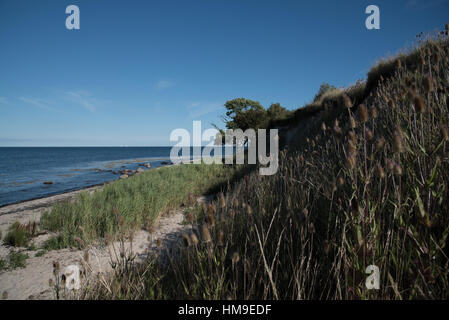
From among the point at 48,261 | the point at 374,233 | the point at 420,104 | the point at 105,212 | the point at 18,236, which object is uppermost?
the point at 420,104

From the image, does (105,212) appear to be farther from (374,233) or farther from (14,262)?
(374,233)

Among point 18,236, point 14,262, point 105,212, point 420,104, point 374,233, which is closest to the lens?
point 420,104

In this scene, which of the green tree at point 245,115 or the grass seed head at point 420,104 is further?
the green tree at point 245,115

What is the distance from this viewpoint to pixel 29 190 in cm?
1480

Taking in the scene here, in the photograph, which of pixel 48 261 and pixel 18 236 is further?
pixel 18 236

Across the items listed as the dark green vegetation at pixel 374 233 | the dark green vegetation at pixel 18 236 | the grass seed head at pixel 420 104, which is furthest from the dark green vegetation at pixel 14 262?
the grass seed head at pixel 420 104

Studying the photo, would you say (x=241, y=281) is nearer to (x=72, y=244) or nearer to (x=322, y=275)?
(x=322, y=275)

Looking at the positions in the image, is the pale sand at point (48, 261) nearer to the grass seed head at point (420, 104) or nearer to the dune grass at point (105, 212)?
the dune grass at point (105, 212)

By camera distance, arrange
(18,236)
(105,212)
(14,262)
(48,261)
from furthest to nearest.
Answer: (105,212), (18,236), (48,261), (14,262)

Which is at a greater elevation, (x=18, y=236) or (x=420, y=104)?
(x=420, y=104)

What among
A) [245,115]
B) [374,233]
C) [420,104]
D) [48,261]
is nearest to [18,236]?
[48,261]

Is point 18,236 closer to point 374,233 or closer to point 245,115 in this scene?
point 374,233
